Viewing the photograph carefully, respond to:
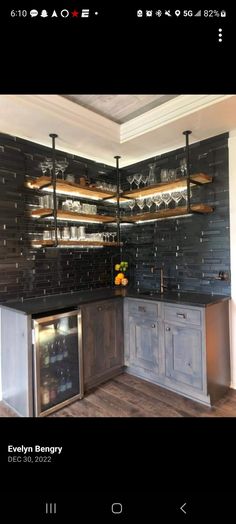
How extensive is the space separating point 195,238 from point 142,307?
2.61 feet

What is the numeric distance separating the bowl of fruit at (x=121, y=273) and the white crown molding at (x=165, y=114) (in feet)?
4.21

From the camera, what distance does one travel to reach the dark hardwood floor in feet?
5.72

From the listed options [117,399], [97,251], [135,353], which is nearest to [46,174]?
[97,251]

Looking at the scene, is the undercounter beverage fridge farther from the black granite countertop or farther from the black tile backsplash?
the black tile backsplash

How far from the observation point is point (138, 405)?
6.03ft

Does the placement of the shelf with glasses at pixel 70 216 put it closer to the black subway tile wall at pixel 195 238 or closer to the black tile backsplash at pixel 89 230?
the black tile backsplash at pixel 89 230

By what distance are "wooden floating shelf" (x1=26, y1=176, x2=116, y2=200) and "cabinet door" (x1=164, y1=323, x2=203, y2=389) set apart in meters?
1.43

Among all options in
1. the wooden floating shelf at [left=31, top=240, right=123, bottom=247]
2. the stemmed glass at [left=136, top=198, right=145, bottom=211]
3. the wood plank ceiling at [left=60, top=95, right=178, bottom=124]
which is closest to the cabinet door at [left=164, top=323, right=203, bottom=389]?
the wooden floating shelf at [left=31, top=240, right=123, bottom=247]

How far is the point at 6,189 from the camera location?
204cm

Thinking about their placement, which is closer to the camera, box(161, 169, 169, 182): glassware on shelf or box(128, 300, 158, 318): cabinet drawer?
box(128, 300, 158, 318): cabinet drawer

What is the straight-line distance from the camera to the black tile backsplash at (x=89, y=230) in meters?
2.06
